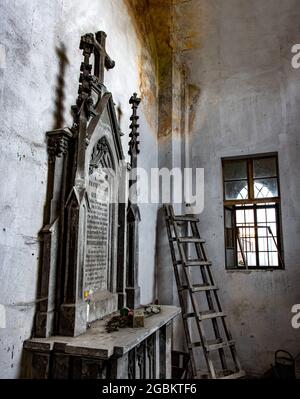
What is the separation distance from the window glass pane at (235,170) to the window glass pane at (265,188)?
8.6 inches

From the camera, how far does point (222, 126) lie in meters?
4.43

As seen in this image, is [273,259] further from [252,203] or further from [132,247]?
[132,247]

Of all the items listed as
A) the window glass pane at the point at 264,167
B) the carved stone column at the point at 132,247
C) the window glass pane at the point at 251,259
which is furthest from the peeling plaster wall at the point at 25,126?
the window glass pane at the point at 251,259

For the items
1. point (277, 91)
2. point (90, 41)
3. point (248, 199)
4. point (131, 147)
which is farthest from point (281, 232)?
point (90, 41)

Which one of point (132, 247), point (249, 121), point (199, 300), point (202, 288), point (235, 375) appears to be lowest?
point (235, 375)

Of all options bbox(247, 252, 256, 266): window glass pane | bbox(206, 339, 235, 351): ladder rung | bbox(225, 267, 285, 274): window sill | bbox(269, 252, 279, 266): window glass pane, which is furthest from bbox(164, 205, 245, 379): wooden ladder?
bbox(269, 252, 279, 266): window glass pane

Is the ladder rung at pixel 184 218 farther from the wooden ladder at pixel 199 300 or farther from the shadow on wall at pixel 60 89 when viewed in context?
the shadow on wall at pixel 60 89

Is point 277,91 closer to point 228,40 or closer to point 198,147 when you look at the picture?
point 228,40

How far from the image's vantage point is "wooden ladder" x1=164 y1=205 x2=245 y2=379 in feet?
11.3

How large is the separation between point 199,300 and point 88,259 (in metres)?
2.47

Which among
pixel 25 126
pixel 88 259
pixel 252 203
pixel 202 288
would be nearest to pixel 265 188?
pixel 252 203

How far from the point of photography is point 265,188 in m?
4.20

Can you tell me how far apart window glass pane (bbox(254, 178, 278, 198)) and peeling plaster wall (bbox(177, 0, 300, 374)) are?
0.16 metres

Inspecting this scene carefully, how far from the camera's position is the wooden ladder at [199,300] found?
3.44 meters
